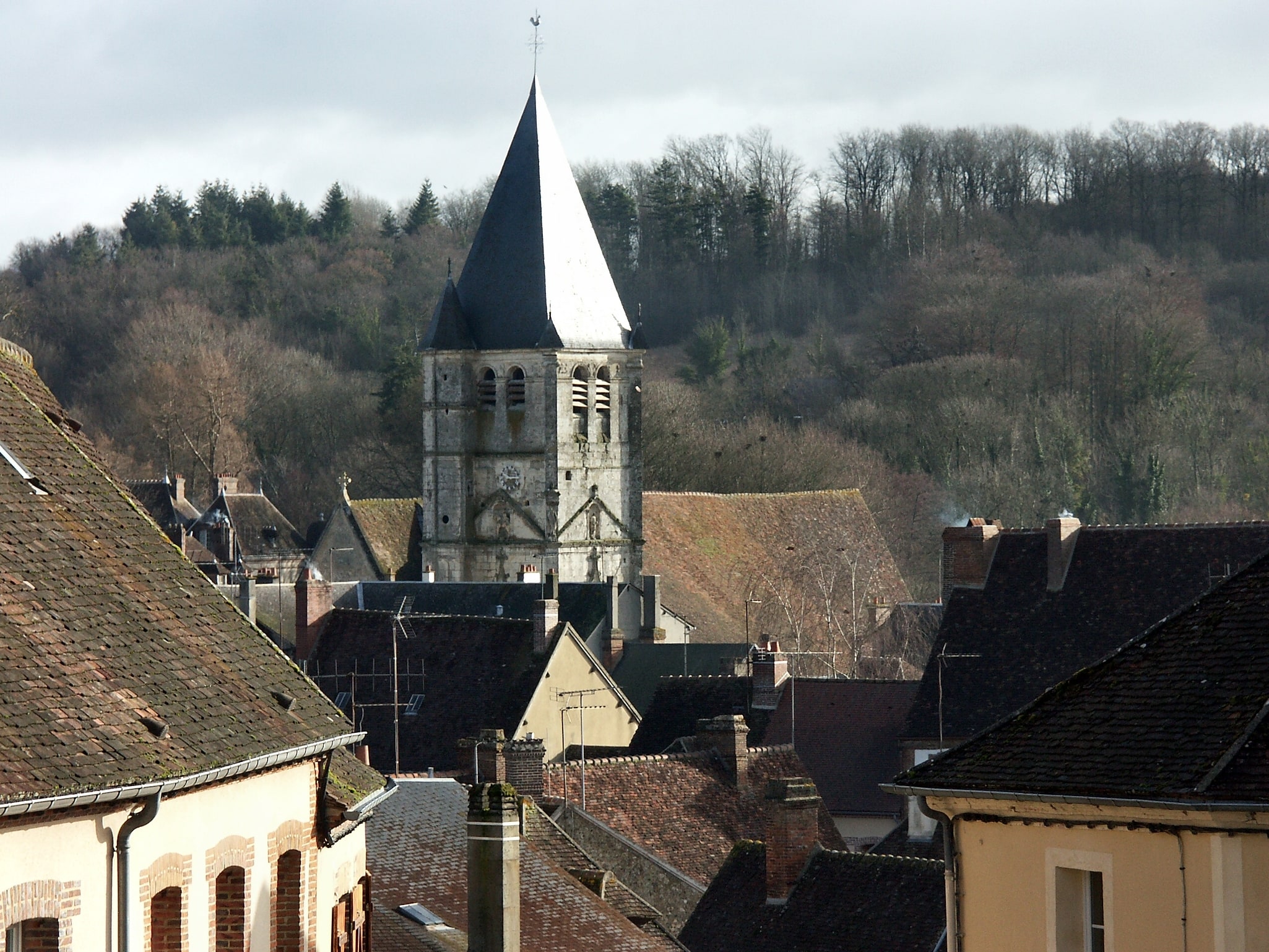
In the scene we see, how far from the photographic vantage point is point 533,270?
183ft

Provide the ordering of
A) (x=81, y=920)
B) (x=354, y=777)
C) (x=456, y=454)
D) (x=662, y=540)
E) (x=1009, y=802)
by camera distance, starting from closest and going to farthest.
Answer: (x=81, y=920), (x=1009, y=802), (x=354, y=777), (x=456, y=454), (x=662, y=540)

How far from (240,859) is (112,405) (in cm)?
8649

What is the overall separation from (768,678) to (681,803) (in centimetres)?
798

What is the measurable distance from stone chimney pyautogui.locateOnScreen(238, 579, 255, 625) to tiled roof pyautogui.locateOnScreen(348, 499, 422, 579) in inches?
509

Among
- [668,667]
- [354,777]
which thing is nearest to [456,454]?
[668,667]

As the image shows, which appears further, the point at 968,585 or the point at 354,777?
the point at 968,585

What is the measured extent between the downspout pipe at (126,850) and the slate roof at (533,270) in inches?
1765

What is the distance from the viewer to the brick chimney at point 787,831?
22.9m

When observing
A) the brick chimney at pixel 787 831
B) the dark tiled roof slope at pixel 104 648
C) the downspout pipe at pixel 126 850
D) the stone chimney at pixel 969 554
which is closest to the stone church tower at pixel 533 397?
the stone chimney at pixel 969 554

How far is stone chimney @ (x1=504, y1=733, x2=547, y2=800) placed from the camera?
2681 cm

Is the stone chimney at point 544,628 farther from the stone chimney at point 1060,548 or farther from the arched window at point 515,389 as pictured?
the arched window at point 515,389

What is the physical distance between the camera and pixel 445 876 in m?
19.5

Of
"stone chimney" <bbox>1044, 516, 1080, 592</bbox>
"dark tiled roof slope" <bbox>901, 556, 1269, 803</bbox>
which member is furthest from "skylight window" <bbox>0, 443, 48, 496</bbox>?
"stone chimney" <bbox>1044, 516, 1080, 592</bbox>

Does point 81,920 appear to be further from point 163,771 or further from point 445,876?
point 445,876
